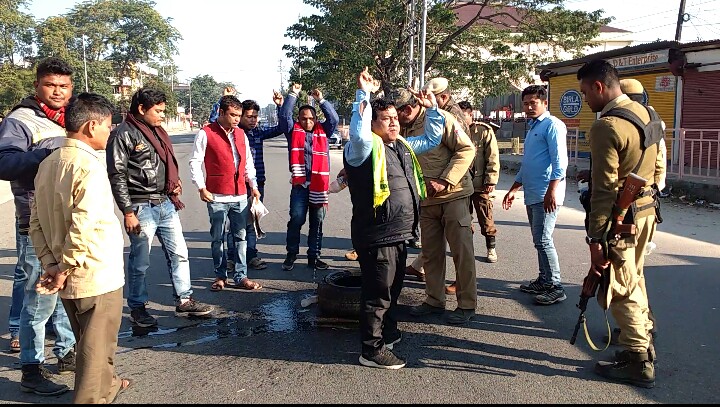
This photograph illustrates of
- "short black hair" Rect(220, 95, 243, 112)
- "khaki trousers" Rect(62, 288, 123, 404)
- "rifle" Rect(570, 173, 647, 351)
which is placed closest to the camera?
"khaki trousers" Rect(62, 288, 123, 404)

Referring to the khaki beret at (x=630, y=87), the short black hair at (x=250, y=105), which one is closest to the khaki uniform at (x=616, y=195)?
the khaki beret at (x=630, y=87)

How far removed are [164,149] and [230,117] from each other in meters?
0.93

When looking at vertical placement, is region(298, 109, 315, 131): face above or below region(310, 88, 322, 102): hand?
below

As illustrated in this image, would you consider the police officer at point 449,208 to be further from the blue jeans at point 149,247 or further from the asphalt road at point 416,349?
the blue jeans at point 149,247

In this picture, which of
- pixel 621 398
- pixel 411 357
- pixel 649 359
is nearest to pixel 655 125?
pixel 649 359

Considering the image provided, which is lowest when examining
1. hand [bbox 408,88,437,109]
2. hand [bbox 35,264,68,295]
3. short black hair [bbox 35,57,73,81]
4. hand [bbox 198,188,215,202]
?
hand [bbox 35,264,68,295]

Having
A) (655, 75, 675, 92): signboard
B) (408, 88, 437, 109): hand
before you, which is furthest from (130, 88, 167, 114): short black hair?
(655, 75, 675, 92): signboard

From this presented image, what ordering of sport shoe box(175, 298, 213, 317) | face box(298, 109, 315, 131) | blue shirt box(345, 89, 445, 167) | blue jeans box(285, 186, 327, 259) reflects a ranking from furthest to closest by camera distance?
blue jeans box(285, 186, 327, 259) < face box(298, 109, 315, 131) < sport shoe box(175, 298, 213, 317) < blue shirt box(345, 89, 445, 167)

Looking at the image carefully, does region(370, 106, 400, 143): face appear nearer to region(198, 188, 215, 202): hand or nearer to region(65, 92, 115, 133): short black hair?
region(65, 92, 115, 133): short black hair

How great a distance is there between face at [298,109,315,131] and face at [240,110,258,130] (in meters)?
0.56

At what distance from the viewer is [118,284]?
→ 10.7 feet

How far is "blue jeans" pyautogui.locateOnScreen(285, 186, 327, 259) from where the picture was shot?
6.53 metres

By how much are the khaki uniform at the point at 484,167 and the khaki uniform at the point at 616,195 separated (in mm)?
2819

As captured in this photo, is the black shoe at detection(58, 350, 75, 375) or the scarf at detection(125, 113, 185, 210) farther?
the scarf at detection(125, 113, 185, 210)
